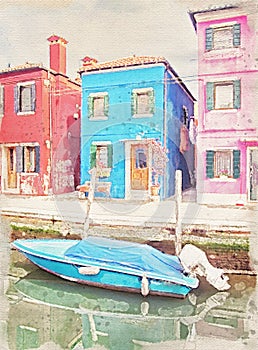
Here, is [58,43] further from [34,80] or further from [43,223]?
[43,223]

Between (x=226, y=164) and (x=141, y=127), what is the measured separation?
1.00 feet

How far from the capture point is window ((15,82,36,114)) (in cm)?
168

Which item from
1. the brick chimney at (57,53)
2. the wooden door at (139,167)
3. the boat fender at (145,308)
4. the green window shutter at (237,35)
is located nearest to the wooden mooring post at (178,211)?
the wooden door at (139,167)

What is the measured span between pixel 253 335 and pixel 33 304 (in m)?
0.77

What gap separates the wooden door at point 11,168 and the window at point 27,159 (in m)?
0.02

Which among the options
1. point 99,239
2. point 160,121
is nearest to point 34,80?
point 160,121

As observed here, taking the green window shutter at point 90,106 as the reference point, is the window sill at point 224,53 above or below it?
above

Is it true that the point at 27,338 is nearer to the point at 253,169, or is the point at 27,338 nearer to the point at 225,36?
the point at 253,169

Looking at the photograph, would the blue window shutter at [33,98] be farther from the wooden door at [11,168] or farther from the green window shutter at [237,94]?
the green window shutter at [237,94]

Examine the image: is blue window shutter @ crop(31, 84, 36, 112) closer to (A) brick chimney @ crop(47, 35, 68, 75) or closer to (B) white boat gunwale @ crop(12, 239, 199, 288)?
(A) brick chimney @ crop(47, 35, 68, 75)

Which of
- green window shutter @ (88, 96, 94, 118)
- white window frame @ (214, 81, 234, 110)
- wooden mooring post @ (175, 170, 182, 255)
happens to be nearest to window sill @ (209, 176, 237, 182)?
wooden mooring post @ (175, 170, 182, 255)

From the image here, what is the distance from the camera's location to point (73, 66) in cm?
166

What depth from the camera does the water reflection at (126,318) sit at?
149cm

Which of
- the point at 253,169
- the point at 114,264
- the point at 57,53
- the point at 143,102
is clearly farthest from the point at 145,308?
the point at 57,53
